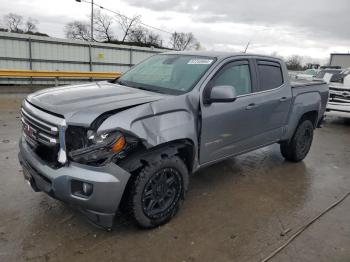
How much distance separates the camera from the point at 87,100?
130 inches

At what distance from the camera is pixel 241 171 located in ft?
17.7

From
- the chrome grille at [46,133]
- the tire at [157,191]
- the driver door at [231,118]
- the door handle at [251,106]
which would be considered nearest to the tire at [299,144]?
the driver door at [231,118]

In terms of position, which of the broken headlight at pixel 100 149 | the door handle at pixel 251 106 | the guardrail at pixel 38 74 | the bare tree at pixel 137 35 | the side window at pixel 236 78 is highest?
the bare tree at pixel 137 35

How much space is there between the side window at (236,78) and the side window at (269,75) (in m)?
0.31

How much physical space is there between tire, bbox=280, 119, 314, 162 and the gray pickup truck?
40.3 inches

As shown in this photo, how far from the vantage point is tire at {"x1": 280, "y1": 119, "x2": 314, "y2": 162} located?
19.0 ft

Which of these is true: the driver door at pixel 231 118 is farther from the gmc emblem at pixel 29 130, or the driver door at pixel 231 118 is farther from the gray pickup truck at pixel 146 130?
the gmc emblem at pixel 29 130

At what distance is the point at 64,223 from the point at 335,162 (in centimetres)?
500

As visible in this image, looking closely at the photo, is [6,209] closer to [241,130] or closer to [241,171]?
[241,130]

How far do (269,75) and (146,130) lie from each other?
2.62 metres

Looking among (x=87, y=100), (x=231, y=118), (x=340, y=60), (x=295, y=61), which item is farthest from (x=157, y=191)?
(x=295, y=61)

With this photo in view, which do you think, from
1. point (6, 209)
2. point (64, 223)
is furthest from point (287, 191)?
point (6, 209)

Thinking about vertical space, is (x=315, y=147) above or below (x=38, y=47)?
below

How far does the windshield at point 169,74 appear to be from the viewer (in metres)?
3.93
